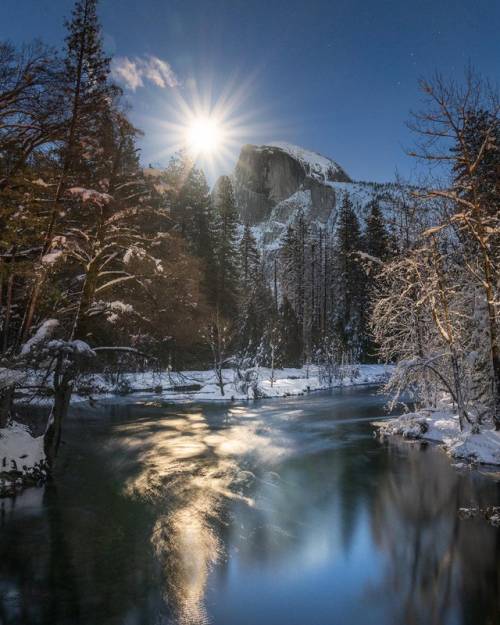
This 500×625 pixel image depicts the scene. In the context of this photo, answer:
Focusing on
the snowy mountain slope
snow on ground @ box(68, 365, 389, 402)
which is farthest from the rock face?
snow on ground @ box(68, 365, 389, 402)

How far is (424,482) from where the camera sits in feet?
42.1

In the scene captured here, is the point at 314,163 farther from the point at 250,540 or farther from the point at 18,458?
the point at 250,540

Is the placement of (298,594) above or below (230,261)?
below

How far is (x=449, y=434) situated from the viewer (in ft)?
57.9

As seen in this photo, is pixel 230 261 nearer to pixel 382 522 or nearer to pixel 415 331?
pixel 415 331

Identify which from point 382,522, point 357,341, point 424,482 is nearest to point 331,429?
point 424,482

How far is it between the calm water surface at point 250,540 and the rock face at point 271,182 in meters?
123

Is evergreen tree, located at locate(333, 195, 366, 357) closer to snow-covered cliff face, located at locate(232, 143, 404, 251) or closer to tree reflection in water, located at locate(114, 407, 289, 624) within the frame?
tree reflection in water, located at locate(114, 407, 289, 624)

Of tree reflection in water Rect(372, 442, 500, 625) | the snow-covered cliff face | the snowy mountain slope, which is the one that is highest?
the snowy mountain slope

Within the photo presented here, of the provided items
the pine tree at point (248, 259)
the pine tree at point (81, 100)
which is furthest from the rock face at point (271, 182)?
the pine tree at point (81, 100)

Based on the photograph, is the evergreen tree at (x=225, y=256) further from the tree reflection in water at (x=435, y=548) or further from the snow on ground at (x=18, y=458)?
the tree reflection in water at (x=435, y=548)

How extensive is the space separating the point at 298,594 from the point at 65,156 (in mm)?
11501

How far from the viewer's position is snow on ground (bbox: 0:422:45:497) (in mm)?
11484

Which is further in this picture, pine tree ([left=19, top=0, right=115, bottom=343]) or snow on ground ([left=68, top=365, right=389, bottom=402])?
snow on ground ([left=68, top=365, right=389, bottom=402])
